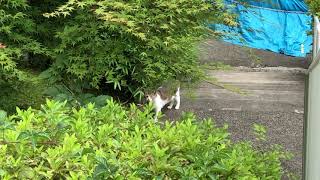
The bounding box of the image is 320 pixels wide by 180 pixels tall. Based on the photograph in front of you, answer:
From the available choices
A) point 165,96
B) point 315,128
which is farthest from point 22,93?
point 165,96

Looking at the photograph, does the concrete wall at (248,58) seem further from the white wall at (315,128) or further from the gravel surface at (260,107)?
the white wall at (315,128)

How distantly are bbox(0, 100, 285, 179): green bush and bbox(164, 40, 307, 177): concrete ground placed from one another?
8.92ft

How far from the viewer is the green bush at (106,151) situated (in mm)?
2223

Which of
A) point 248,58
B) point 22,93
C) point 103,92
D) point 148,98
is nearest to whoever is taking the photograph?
point 22,93

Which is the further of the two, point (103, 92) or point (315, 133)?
point (103, 92)

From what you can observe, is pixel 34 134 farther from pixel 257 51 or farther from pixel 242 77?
pixel 257 51

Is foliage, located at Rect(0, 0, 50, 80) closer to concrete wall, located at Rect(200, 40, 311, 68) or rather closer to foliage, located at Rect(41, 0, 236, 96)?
foliage, located at Rect(41, 0, 236, 96)

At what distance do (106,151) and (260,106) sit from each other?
18.3 feet

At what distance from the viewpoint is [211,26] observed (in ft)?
14.5

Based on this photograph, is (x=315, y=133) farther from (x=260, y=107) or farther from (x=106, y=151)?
(x=260, y=107)

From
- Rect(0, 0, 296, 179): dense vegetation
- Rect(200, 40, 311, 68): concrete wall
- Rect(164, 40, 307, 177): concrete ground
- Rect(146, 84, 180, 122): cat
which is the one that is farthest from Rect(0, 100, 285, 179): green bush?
Rect(200, 40, 311, 68): concrete wall

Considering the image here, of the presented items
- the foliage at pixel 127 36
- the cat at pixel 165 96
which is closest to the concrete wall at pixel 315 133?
the foliage at pixel 127 36

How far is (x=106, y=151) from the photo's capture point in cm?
247

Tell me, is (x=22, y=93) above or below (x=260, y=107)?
above
